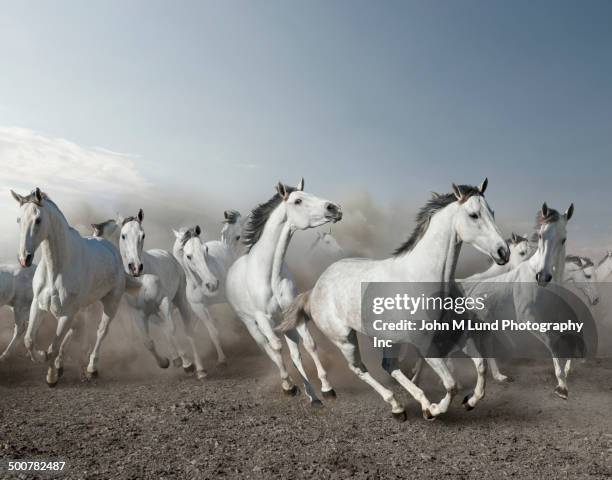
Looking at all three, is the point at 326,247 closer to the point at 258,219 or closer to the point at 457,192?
the point at 258,219

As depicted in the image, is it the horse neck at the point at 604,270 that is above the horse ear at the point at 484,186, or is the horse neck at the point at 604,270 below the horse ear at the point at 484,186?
below

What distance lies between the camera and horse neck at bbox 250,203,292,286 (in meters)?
6.73

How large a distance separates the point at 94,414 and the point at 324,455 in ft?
10.6

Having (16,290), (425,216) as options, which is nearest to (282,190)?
(425,216)

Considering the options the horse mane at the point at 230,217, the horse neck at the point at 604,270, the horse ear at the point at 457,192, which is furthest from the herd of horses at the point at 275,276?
the horse neck at the point at 604,270

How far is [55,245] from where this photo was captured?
7.01 metres

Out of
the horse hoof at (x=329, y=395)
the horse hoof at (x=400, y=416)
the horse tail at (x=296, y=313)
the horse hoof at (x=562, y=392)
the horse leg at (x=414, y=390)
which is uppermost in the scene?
the horse tail at (x=296, y=313)

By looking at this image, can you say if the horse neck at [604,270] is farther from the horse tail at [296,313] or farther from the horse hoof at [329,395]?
the horse tail at [296,313]

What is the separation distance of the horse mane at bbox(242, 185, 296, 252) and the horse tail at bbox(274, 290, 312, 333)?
4.25 feet

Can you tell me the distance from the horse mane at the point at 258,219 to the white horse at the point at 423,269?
1468mm

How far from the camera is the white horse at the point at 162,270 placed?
26.2 feet

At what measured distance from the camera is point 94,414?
6.04 m

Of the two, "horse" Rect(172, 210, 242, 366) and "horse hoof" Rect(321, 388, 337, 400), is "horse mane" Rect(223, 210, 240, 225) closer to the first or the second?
"horse" Rect(172, 210, 242, 366)

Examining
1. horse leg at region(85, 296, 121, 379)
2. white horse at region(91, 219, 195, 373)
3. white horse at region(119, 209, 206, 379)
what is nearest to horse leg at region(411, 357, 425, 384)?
white horse at region(119, 209, 206, 379)
